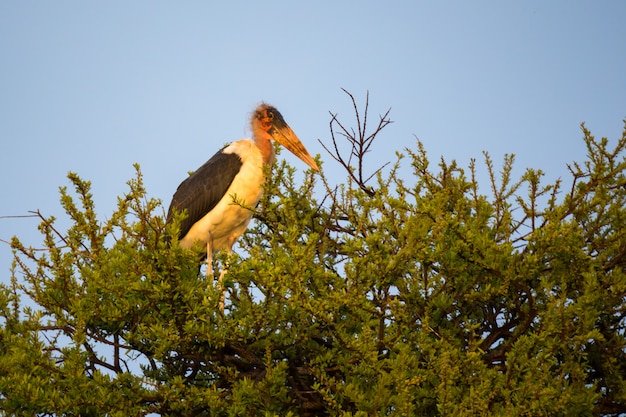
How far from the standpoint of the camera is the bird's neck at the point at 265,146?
829 cm

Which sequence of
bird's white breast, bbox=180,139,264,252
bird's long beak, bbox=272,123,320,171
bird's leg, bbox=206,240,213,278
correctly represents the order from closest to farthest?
bird's white breast, bbox=180,139,264,252, bird's leg, bbox=206,240,213,278, bird's long beak, bbox=272,123,320,171

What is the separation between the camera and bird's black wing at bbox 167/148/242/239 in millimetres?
7719

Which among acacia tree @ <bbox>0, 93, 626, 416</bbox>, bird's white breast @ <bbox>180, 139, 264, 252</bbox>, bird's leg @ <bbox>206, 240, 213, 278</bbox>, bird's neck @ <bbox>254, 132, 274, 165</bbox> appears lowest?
acacia tree @ <bbox>0, 93, 626, 416</bbox>

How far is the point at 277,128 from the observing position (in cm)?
874

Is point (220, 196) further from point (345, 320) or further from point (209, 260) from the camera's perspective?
point (345, 320)

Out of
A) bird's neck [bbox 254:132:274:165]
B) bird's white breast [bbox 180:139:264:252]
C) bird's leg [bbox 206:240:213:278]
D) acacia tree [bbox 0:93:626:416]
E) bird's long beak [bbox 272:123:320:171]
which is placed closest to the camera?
acacia tree [bbox 0:93:626:416]

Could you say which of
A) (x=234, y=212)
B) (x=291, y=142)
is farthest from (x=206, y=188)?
(x=291, y=142)

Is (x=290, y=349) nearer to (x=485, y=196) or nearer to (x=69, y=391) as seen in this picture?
(x=69, y=391)

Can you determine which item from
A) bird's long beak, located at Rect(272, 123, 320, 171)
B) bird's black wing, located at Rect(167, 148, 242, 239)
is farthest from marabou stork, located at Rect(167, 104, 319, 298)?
bird's long beak, located at Rect(272, 123, 320, 171)

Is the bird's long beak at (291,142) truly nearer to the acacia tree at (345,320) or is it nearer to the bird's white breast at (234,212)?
the bird's white breast at (234,212)

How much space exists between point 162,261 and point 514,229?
2.55 metres

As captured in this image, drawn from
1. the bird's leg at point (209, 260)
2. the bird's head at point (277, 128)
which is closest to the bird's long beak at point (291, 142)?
the bird's head at point (277, 128)

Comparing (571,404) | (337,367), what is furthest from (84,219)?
(571,404)

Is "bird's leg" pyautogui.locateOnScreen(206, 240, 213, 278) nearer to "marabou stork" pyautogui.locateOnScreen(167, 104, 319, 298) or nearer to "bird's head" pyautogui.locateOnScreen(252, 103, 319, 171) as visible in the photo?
"marabou stork" pyautogui.locateOnScreen(167, 104, 319, 298)
